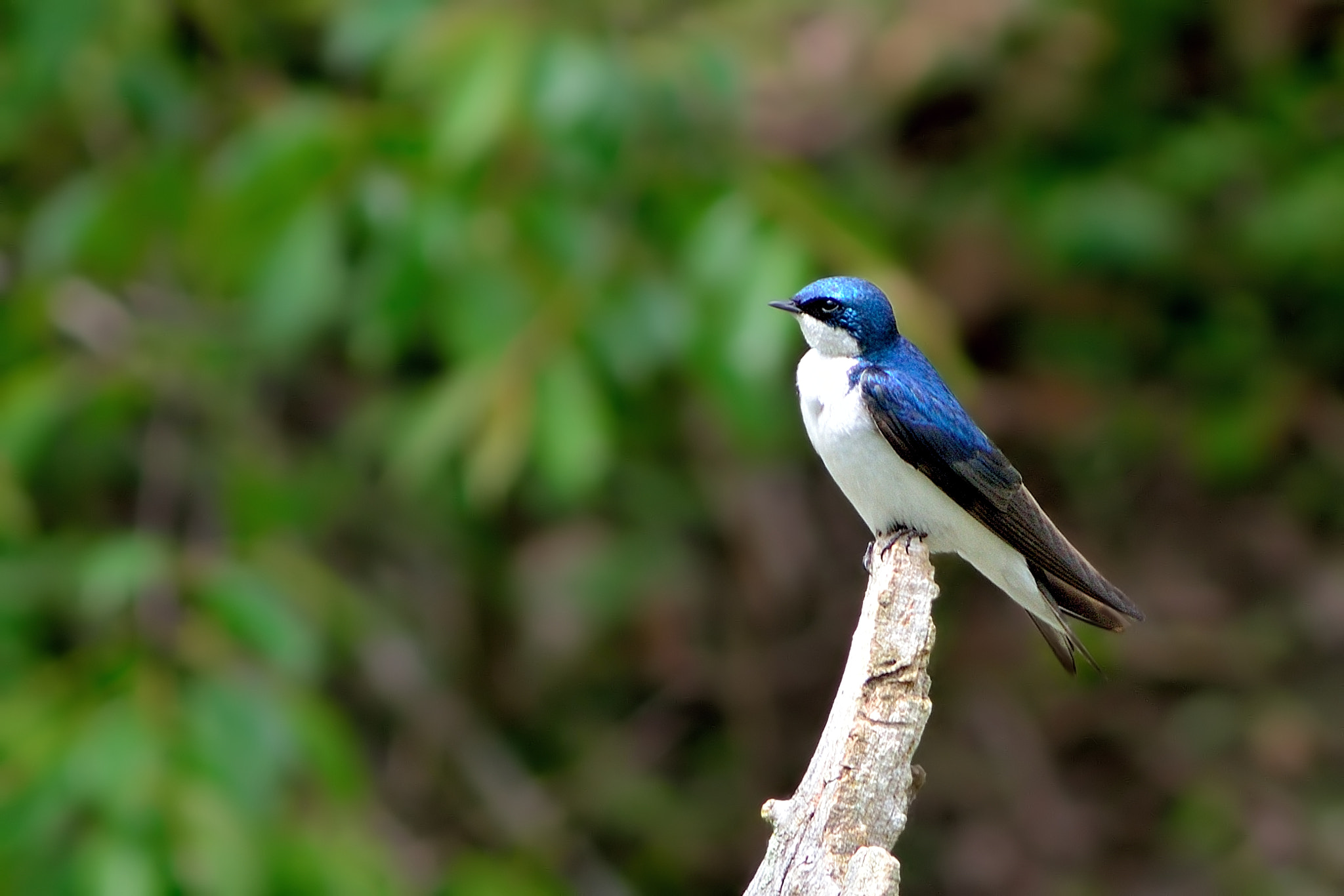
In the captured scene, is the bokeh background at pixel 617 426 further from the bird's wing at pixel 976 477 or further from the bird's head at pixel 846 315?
the bird's wing at pixel 976 477

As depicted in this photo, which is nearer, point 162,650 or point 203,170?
point 162,650

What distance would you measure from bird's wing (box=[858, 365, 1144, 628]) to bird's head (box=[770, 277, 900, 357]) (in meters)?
0.08

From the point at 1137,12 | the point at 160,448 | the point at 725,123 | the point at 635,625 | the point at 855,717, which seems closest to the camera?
the point at 855,717

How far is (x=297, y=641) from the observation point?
300 centimetres

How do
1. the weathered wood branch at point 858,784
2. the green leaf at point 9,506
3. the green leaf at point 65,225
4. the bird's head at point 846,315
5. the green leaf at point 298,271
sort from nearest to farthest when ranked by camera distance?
the weathered wood branch at point 858,784 < the bird's head at point 846,315 < the green leaf at point 298,271 < the green leaf at point 9,506 < the green leaf at point 65,225

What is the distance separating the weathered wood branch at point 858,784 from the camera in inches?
69.8

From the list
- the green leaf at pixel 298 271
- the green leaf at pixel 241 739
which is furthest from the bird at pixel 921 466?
the green leaf at pixel 241 739

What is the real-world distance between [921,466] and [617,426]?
1.38m

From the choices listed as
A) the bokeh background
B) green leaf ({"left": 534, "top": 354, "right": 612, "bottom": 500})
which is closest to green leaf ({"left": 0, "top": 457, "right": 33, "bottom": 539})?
the bokeh background

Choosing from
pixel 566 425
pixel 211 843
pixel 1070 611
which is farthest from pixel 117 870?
pixel 1070 611

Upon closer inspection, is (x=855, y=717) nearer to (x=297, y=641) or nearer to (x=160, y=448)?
(x=297, y=641)

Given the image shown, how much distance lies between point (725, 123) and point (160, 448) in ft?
5.79

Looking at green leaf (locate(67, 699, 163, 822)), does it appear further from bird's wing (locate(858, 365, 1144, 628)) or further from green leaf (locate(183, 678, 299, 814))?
bird's wing (locate(858, 365, 1144, 628))

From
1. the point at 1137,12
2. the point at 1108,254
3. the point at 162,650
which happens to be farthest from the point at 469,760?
the point at 1137,12
